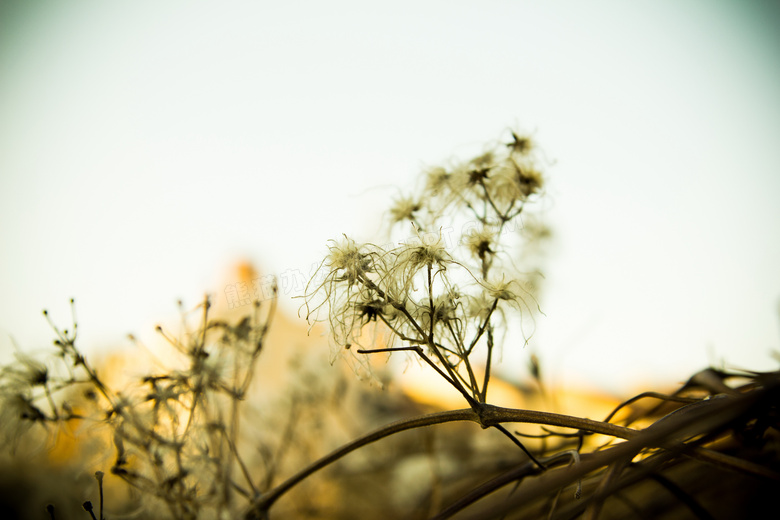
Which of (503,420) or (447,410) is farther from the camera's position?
(447,410)

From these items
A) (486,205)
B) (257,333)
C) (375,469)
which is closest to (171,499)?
(257,333)

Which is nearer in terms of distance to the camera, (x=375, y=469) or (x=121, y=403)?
(x=121, y=403)

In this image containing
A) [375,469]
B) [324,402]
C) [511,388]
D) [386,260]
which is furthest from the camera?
[511,388]

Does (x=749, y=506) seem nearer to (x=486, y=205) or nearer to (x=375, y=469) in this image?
(x=486, y=205)

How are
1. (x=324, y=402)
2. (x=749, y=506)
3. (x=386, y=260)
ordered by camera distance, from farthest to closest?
1. (x=324, y=402)
2. (x=386, y=260)
3. (x=749, y=506)

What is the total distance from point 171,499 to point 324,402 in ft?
3.31

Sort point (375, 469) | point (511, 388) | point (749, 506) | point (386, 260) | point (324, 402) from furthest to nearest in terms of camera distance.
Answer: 1. point (511, 388)
2. point (324, 402)
3. point (375, 469)
4. point (386, 260)
5. point (749, 506)

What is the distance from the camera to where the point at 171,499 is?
0.74 metres

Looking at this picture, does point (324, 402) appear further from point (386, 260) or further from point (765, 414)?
point (765, 414)

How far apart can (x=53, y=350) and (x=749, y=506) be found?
46.8 inches

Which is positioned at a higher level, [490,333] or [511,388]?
[511,388]

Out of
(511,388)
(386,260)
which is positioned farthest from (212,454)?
(511,388)

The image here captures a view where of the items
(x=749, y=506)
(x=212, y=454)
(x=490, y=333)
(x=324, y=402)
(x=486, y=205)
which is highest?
(x=324, y=402)

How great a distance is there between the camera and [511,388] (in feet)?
7.82
